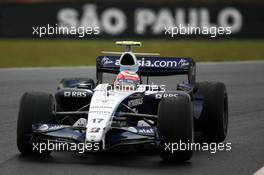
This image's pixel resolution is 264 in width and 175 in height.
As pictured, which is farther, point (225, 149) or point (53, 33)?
point (53, 33)

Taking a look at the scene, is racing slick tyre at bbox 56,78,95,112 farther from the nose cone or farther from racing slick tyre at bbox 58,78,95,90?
the nose cone

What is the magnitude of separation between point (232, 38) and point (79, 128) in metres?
18.3

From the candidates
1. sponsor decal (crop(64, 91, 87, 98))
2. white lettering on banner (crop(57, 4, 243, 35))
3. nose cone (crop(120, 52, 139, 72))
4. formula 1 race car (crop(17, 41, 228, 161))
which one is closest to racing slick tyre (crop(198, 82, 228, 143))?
formula 1 race car (crop(17, 41, 228, 161))

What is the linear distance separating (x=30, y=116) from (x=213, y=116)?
2601mm

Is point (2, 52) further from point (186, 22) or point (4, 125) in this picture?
point (4, 125)

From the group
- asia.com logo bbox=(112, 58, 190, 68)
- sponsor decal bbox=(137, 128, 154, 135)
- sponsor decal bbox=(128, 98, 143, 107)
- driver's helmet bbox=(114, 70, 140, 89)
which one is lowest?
sponsor decal bbox=(137, 128, 154, 135)

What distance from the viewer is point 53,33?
26.9 m

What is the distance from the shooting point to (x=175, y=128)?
9.23 metres

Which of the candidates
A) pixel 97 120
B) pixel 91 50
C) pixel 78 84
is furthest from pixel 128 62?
pixel 91 50

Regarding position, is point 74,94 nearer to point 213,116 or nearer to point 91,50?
point 213,116

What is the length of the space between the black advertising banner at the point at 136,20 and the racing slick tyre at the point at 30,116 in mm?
16492

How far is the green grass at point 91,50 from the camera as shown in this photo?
24.0 metres

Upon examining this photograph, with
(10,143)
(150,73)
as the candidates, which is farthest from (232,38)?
(10,143)

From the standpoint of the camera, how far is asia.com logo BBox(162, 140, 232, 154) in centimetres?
920
